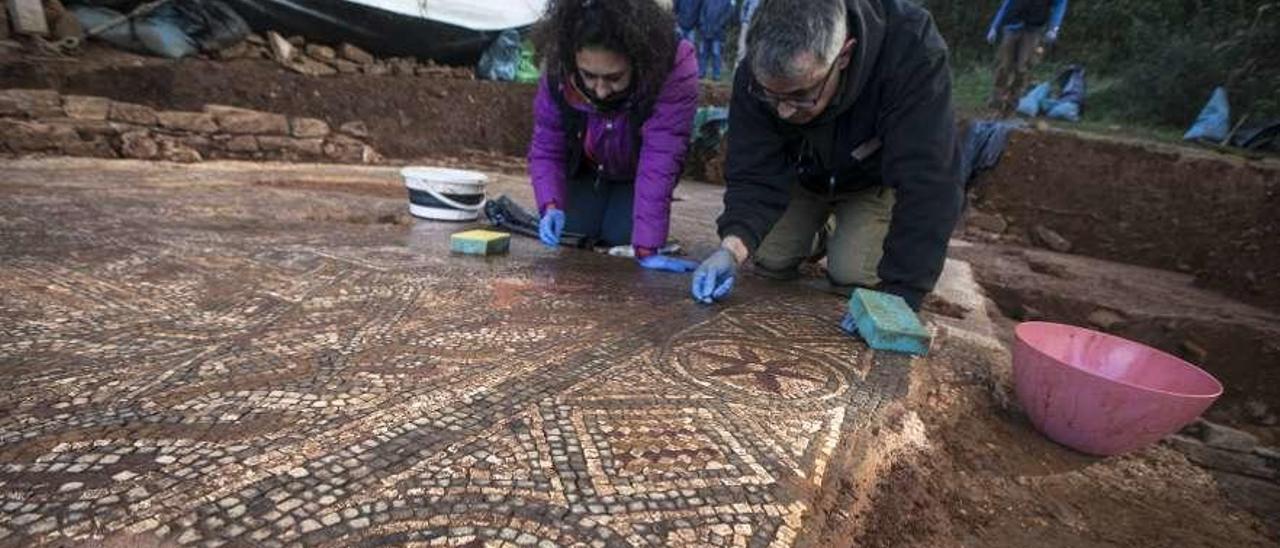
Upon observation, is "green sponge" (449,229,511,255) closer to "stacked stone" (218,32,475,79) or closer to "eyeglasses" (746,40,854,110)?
"eyeglasses" (746,40,854,110)

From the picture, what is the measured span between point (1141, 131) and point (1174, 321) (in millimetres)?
4416

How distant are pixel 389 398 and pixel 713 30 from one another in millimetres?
7954

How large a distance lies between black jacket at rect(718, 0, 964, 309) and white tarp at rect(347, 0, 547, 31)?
14.1 feet

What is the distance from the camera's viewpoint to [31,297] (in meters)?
1.98

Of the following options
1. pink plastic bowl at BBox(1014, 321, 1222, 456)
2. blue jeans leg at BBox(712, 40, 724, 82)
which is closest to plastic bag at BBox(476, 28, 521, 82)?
blue jeans leg at BBox(712, 40, 724, 82)

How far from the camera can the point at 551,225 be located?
3270mm

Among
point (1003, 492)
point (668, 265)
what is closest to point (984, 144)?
point (668, 265)

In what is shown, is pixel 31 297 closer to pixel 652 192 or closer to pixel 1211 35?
pixel 652 192

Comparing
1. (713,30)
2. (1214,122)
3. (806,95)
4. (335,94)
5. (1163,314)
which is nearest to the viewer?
(806,95)

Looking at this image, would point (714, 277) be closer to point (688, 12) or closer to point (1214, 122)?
point (688, 12)

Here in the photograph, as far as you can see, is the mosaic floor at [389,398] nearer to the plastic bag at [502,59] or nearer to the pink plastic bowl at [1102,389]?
the pink plastic bowl at [1102,389]

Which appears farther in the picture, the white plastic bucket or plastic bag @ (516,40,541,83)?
plastic bag @ (516,40,541,83)

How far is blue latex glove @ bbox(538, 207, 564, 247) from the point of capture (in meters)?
3.26

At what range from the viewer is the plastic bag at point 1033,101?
8203 millimetres
